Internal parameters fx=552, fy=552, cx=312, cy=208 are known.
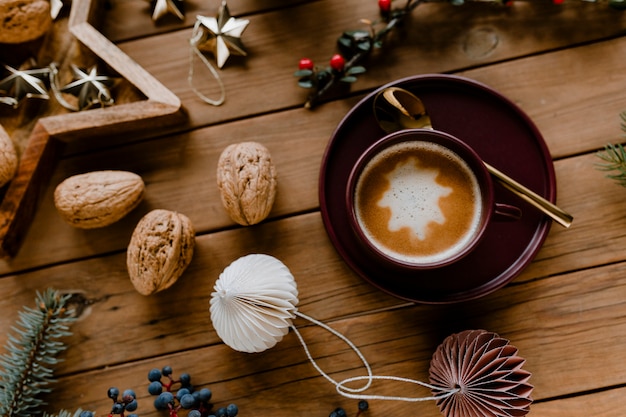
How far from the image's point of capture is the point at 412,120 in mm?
931

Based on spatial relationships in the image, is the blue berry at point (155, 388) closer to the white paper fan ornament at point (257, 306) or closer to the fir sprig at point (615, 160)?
the white paper fan ornament at point (257, 306)

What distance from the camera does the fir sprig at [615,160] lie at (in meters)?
0.92

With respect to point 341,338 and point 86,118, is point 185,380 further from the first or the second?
point 86,118

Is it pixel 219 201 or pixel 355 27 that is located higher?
pixel 355 27

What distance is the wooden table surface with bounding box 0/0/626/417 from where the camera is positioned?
971mm

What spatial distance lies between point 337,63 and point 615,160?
50cm

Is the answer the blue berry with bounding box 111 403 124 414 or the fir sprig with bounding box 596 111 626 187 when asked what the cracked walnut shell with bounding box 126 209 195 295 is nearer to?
the blue berry with bounding box 111 403 124 414

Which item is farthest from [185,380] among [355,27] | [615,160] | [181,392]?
[615,160]

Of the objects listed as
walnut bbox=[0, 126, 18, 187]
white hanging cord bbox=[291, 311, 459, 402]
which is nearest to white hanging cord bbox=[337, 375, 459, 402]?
white hanging cord bbox=[291, 311, 459, 402]

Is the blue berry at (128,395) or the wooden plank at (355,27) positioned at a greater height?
the wooden plank at (355,27)

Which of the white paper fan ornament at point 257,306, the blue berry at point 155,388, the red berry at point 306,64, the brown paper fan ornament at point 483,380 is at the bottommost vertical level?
the blue berry at point 155,388

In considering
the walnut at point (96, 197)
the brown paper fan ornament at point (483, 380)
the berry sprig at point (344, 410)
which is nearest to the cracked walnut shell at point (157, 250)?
the walnut at point (96, 197)

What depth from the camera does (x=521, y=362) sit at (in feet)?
2.77

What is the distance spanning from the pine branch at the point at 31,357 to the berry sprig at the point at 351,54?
1.88 feet
